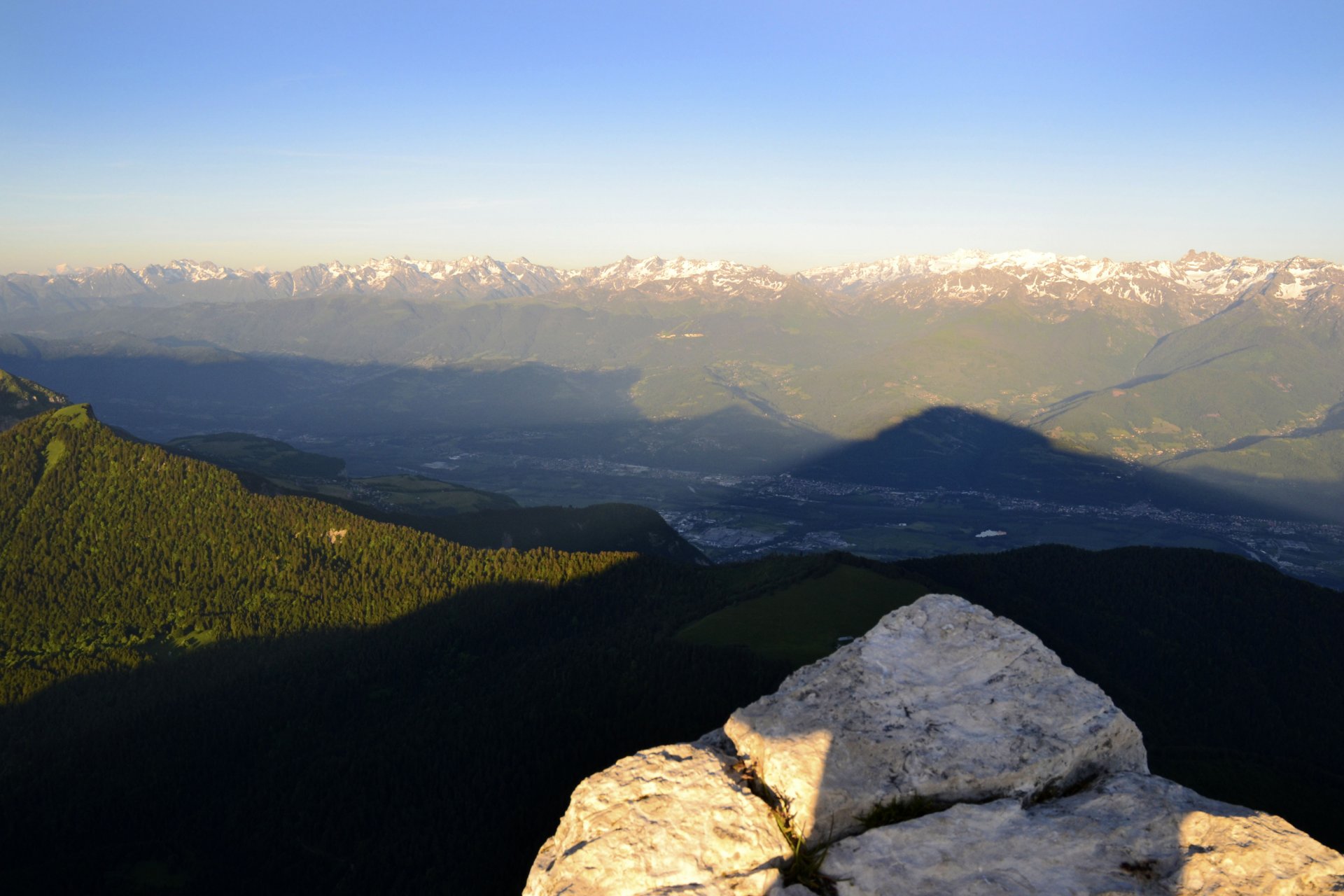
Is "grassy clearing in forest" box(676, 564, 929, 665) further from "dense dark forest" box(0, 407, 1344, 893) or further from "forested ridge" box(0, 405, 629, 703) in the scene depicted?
"forested ridge" box(0, 405, 629, 703)

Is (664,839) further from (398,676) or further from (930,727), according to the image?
(398,676)

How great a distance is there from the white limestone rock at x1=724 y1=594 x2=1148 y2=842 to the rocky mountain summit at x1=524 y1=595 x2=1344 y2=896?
66 millimetres

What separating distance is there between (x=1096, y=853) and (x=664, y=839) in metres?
11.8

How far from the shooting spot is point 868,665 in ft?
98.3

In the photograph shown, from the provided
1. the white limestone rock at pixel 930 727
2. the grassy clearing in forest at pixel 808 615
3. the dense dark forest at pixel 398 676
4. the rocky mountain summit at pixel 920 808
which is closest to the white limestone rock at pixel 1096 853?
the rocky mountain summit at pixel 920 808

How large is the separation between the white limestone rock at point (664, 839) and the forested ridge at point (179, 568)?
147 metres

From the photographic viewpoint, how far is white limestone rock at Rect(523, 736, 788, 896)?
2186 cm

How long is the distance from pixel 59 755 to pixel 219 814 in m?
33.9

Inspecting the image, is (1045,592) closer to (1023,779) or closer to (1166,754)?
(1166,754)

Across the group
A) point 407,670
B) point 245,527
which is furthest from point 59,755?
point 245,527

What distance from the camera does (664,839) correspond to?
899 inches

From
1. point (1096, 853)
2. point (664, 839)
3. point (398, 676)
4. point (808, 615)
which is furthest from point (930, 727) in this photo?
point (398, 676)

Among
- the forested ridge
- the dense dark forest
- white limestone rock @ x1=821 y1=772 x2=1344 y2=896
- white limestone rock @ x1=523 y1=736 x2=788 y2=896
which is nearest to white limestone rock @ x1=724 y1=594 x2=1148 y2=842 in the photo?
white limestone rock @ x1=821 y1=772 x2=1344 y2=896

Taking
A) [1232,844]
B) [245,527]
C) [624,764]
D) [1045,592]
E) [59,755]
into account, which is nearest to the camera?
[1232,844]
